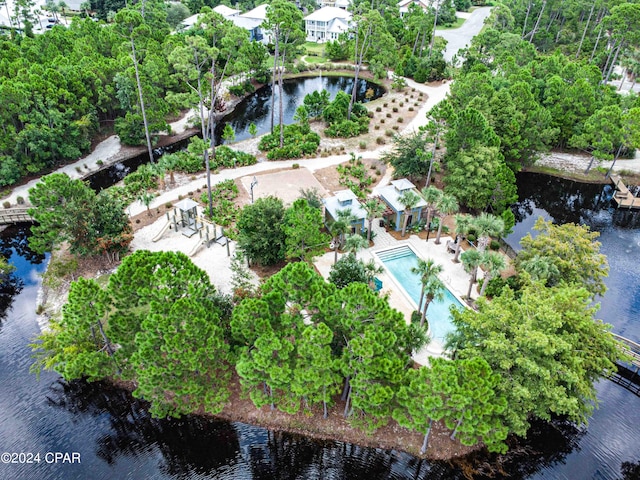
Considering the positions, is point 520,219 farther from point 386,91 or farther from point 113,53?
point 113,53

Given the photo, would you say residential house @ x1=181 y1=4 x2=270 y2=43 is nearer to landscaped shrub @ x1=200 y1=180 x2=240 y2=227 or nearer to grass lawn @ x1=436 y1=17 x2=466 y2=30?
grass lawn @ x1=436 y1=17 x2=466 y2=30

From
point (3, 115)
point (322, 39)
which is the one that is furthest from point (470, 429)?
point (322, 39)

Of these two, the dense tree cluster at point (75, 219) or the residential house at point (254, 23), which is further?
the residential house at point (254, 23)

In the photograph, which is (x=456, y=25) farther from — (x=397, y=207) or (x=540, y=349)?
(x=540, y=349)

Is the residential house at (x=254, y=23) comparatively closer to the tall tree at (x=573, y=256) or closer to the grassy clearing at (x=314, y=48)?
the grassy clearing at (x=314, y=48)

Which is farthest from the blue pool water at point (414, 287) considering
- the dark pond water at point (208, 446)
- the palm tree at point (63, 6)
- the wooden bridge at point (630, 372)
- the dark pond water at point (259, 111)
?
the palm tree at point (63, 6)

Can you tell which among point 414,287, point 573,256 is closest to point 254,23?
point 414,287
